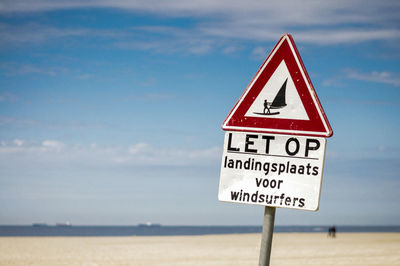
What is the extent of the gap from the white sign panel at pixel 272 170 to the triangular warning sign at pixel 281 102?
0.18 feet

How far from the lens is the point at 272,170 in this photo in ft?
9.59

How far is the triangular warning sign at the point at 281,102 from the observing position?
2908mm

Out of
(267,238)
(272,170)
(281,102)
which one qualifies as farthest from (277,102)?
(267,238)

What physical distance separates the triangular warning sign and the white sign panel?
0.06m

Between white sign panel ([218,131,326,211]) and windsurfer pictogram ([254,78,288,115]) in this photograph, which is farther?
windsurfer pictogram ([254,78,288,115])

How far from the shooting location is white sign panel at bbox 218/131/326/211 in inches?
111

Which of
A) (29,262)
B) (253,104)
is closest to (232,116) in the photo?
(253,104)

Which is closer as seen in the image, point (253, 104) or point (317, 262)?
point (253, 104)

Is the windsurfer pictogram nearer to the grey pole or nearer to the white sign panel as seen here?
the white sign panel

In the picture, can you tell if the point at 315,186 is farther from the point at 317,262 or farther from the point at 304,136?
the point at 317,262

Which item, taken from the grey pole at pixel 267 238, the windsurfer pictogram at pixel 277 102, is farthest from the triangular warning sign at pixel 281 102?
the grey pole at pixel 267 238

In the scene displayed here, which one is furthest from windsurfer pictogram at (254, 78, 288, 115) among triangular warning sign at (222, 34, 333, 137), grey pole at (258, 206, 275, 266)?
grey pole at (258, 206, 275, 266)

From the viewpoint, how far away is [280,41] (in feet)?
10.1

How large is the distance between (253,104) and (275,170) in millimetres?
426
